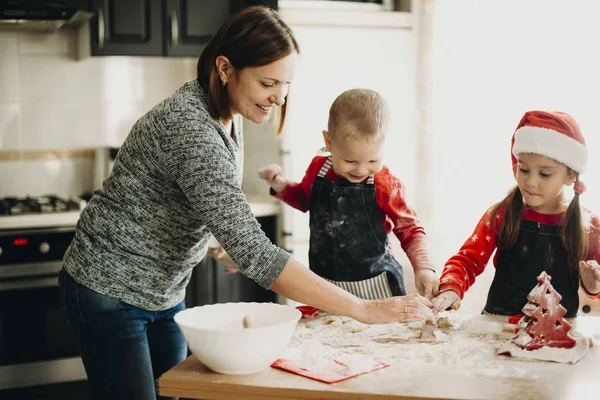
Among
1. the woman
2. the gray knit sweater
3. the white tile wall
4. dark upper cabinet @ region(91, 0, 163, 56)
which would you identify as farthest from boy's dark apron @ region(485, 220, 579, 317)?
the white tile wall

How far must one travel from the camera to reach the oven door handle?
313 centimetres

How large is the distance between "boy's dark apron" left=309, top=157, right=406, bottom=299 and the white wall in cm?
96

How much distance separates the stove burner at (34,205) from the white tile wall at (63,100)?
285 millimetres

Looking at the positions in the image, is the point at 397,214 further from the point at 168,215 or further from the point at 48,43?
the point at 48,43

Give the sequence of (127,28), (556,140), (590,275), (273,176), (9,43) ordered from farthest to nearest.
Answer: (9,43)
(127,28)
(273,176)
(556,140)
(590,275)

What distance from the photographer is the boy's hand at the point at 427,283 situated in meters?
1.95

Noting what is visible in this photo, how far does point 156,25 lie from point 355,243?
1.81 metres

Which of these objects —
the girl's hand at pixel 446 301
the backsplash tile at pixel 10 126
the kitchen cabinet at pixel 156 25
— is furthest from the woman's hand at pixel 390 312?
the backsplash tile at pixel 10 126

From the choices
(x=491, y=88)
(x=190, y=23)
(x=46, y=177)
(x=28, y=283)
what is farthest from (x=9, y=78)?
(x=491, y=88)

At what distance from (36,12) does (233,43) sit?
1907mm

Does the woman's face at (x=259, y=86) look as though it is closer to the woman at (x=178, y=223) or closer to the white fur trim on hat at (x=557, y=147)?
the woman at (x=178, y=223)

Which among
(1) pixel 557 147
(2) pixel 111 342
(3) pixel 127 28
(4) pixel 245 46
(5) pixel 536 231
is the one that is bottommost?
(2) pixel 111 342

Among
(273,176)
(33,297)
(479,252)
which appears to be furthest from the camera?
(33,297)

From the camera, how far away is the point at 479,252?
2.06 meters
